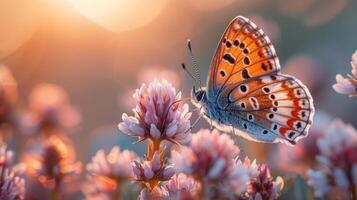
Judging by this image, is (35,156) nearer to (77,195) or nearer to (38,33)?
(77,195)

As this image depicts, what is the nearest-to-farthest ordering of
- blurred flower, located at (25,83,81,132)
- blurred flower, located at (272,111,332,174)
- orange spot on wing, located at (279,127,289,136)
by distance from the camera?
orange spot on wing, located at (279,127,289,136)
blurred flower, located at (272,111,332,174)
blurred flower, located at (25,83,81,132)

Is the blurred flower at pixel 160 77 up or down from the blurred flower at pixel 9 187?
up

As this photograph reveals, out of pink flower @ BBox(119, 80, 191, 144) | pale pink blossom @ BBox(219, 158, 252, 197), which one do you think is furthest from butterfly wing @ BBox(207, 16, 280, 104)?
pale pink blossom @ BBox(219, 158, 252, 197)

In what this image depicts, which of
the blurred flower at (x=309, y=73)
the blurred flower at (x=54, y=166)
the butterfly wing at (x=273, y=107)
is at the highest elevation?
the blurred flower at (x=309, y=73)

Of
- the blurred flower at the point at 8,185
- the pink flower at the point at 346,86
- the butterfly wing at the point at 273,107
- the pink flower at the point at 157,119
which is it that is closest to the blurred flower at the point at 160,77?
the butterfly wing at the point at 273,107

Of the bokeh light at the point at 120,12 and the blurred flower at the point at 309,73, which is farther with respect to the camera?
the bokeh light at the point at 120,12

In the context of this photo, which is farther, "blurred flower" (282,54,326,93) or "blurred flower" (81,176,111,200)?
"blurred flower" (282,54,326,93)

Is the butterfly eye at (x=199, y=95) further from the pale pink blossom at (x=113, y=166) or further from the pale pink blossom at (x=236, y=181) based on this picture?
the pale pink blossom at (x=236, y=181)

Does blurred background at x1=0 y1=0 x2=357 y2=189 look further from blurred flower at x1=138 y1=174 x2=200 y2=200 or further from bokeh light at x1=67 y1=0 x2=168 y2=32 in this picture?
blurred flower at x1=138 y1=174 x2=200 y2=200
